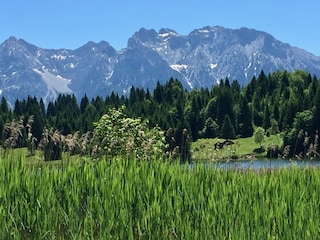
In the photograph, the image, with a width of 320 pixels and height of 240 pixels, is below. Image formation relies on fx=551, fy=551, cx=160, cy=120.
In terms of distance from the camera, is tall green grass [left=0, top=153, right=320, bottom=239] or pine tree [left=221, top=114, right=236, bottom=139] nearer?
tall green grass [left=0, top=153, right=320, bottom=239]

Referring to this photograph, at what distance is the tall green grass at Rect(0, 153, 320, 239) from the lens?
816 centimetres

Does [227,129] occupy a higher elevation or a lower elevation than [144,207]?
higher

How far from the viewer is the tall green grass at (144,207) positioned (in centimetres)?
816

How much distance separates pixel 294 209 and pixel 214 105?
592 feet

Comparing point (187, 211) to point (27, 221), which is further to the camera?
point (187, 211)

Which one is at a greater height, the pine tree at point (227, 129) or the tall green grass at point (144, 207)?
the pine tree at point (227, 129)

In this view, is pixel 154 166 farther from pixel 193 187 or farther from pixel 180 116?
pixel 180 116

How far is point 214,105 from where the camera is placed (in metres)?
189

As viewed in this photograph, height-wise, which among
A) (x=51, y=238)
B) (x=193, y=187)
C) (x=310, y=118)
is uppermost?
(x=310, y=118)

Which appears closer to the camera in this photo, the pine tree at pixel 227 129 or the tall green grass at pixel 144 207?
the tall green grass at pixel 144 207

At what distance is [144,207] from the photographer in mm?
8859

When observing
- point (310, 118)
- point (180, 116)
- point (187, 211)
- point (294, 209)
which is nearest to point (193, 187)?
point (187, 211)

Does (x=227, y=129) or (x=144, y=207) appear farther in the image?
(x=227, y=129)

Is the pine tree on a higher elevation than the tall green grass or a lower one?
higher
